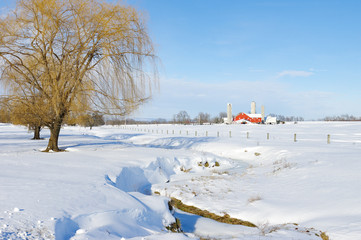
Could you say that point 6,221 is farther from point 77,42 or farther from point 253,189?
point 77,42

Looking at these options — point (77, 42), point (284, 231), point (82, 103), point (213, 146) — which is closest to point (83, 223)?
point (284, 231)

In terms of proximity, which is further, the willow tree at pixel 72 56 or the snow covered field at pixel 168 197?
the willow tree at pixel 72 56

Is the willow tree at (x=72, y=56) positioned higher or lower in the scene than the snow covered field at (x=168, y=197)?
higher

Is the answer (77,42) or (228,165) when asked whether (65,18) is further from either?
(228,165)

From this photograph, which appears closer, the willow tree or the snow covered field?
the snow covered field

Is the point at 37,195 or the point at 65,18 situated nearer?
the point at 37,195

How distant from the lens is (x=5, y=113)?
12.9 m

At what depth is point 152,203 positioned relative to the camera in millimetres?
5711

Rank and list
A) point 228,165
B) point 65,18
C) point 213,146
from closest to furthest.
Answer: point 65,18
point 228,165
point 213,146

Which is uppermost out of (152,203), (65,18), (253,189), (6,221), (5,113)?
(65,18)

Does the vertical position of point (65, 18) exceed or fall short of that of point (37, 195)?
it exceeds it

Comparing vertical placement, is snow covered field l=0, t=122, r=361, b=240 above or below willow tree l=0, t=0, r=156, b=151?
below

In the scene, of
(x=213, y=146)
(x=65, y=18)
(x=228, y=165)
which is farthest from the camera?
(x=213, y=146)

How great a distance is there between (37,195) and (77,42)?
994 cm
